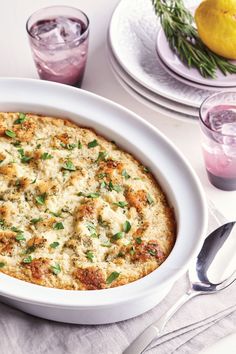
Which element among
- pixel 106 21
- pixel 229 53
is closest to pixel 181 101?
pixel 229 53

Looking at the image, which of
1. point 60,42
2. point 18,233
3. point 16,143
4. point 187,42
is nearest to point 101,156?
point 16,143

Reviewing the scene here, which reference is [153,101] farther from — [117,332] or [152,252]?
[117,332]

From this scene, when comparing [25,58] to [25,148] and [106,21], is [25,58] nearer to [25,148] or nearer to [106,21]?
[106,21]

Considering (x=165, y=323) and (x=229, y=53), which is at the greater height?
(x=229, y=53)

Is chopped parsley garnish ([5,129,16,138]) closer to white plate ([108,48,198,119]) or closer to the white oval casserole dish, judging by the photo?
the white oval casserole dish

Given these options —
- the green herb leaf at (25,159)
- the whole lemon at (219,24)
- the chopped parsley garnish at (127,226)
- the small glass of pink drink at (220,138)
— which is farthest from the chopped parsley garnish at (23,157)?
the whole lemon at (219,24)

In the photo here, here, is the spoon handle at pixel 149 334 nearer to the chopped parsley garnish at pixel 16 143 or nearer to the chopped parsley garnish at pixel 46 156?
the chopped parsley garnish at pixel 46 156

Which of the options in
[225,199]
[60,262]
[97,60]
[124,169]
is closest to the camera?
[60,262]
